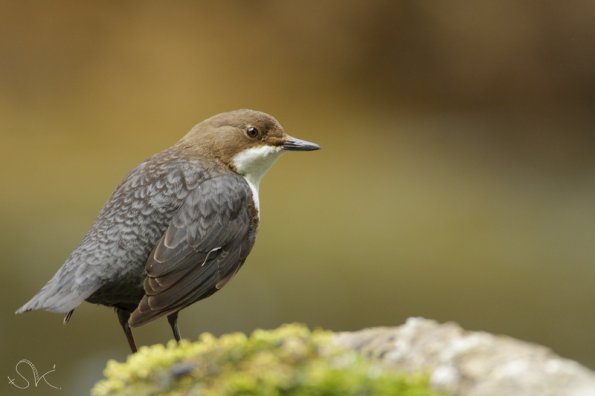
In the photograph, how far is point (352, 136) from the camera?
13.3m

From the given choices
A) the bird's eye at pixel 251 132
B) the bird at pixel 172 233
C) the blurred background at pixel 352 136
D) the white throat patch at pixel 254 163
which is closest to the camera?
the bird at pixel 172 233

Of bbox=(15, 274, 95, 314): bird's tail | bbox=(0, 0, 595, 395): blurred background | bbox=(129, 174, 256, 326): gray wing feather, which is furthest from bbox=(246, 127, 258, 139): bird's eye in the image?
bbox=(0, 0, 595, 395): blurred background

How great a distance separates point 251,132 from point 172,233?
900mm

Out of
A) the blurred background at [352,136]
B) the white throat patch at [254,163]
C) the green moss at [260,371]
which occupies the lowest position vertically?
the green moss at [260,371]

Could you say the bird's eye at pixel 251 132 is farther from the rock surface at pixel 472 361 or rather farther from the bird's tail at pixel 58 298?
the rock surface at pixel 472 361

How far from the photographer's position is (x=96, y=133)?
12648mm

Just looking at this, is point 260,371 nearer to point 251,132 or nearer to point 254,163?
point 254,163

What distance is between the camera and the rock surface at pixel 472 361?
2711 millimetres

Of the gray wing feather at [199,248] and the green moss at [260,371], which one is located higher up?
the gray wing feather at [199,248]

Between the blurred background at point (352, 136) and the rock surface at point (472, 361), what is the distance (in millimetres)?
5360

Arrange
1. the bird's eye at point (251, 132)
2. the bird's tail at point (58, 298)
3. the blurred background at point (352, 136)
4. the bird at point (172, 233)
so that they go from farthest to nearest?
the blurred background at point (352, 136) → the bird's eye at point (251, 132) → the bird at point (172, 233) → the bird's tail at point (58, 298)

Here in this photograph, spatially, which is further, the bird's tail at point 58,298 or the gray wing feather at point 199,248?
the gray wing feather at point 199,248

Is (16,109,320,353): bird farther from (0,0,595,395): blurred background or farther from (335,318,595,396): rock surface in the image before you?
(0,0,595,395): blurred background

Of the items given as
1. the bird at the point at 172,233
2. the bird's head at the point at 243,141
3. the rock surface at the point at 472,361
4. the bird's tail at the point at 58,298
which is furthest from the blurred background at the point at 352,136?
the rock surface at the point at 472,361
